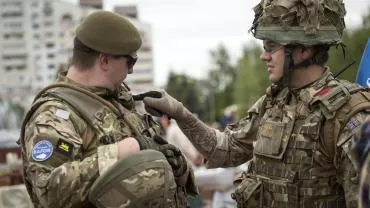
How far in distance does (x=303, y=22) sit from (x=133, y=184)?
142cm

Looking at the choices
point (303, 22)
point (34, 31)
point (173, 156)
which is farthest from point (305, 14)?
point (34, 31)

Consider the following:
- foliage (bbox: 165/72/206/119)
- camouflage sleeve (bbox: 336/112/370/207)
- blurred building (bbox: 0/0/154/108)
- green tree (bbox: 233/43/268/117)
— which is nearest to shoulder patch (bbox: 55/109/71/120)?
camouflage sleeve (bbox: 336/112/370/207)

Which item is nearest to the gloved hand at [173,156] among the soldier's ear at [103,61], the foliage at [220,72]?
the soldier's ear at [103,61]

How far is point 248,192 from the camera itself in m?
3.79

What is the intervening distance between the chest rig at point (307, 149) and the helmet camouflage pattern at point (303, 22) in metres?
0.28

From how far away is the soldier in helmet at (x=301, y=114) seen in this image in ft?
11.3

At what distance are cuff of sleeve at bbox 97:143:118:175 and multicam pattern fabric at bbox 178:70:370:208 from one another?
105cm

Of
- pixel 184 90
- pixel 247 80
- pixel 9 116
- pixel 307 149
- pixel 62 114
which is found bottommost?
pixel 184 90

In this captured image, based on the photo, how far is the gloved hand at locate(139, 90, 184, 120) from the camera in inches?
151

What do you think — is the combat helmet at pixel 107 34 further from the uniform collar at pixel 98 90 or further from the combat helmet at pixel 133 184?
the combat helmet at pixel 133 184

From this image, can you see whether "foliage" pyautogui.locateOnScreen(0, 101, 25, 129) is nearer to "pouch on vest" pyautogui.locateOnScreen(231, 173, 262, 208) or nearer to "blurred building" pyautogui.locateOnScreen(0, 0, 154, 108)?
"pouch on vest" pyautogui.locateOnScreen(231, 173, 262, 208)

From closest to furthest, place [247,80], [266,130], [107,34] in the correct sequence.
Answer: [107,34], [266,130], [247,80]

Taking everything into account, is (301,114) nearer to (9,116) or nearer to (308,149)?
(308,149)

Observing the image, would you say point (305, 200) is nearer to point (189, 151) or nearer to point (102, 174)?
point (102, 174)
